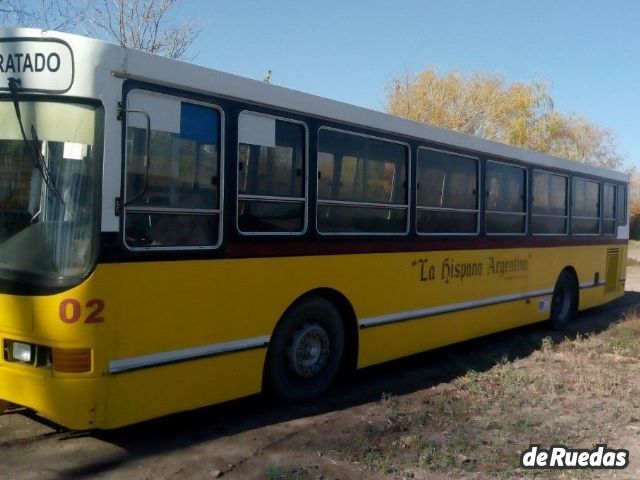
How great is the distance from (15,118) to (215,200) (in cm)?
149

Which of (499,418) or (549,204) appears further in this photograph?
(549,204)

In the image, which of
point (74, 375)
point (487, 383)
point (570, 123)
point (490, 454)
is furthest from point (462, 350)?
point (570, 123)

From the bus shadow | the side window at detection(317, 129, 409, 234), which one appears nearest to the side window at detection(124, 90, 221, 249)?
the side window at detection(317, 129, 409, 234)

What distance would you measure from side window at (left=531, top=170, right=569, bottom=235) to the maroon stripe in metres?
0.25

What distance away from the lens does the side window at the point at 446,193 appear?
7.57 m

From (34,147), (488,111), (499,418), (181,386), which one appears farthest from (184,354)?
(488,111)

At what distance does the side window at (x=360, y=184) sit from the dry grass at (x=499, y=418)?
5.59 feet

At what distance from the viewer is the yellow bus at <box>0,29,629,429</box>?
14.8 feet

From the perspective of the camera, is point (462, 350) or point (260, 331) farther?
point (462, 350)

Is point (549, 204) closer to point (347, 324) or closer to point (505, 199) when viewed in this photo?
point (505, 199)

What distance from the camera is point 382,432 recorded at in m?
5.50

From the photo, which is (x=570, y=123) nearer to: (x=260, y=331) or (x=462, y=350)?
(x=462, y=350)

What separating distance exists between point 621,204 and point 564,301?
311 centimetres

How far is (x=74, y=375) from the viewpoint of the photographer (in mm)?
4422
